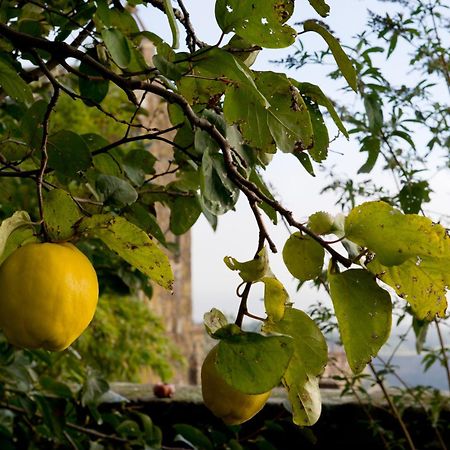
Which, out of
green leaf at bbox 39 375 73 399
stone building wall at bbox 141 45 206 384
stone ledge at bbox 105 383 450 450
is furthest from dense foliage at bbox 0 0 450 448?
stone building wall at bbox 141 45 206 384

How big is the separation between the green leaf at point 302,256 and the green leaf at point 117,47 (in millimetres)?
222

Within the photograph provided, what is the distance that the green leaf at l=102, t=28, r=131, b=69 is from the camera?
599mm

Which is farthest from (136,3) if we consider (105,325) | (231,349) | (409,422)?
(105,325)

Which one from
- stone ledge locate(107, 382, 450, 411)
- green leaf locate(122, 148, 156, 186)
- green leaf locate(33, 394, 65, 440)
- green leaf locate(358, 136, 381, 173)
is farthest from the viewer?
stone ledge locate(107, 382, 450, 411)

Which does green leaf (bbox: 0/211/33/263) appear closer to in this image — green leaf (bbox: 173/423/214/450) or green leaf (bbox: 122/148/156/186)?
green leaf (bbox: 122/148/156/186)

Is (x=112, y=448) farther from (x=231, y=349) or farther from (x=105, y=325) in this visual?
(x=105, y=325)

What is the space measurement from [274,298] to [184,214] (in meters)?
0.45

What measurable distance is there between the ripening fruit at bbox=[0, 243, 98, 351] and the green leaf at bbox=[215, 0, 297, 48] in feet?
0.67

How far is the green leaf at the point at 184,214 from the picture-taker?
902 mm

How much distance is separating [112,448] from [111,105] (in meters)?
3.21

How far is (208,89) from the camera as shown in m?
0.64

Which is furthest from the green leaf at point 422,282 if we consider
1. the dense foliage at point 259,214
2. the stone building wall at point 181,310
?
the stone building wall at point 181,310

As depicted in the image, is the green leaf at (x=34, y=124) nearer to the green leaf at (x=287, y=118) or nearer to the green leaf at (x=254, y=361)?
the green leaf at (x=287, y=118)

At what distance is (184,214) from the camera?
0.91 metres
